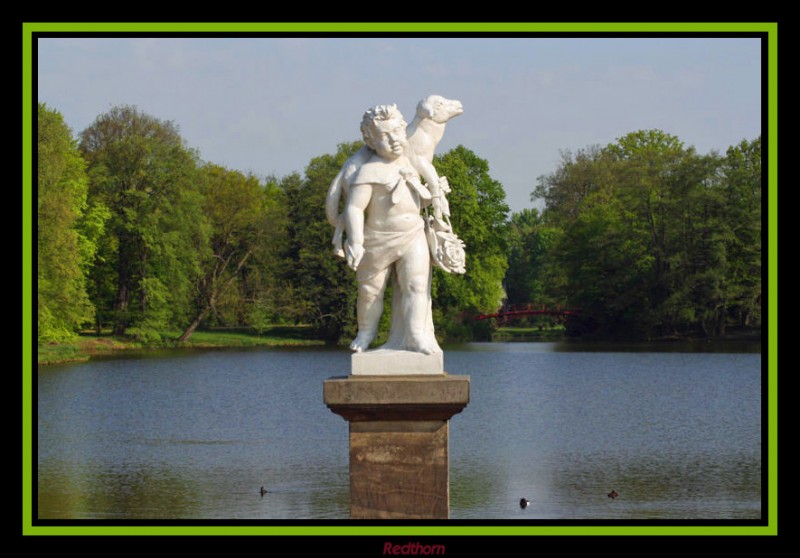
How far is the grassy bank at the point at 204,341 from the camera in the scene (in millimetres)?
48750

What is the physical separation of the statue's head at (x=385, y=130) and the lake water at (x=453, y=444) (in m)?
8.02

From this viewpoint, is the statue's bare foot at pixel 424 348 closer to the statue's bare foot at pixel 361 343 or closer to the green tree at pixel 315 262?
the statue's bare foot at pixel 361 343

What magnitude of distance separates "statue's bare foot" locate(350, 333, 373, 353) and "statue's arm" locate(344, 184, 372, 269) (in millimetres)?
518

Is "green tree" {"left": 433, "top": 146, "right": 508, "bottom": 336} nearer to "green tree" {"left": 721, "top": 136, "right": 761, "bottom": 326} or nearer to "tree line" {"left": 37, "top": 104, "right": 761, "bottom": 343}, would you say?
"tree line" {"left": 37, "top": 104, "right": 761, "bottom": 343}

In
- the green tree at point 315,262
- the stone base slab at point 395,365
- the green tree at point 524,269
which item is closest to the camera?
the stone base slab at point 395,365

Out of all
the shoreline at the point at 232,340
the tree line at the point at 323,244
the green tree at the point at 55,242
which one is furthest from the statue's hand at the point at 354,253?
the tree line at the point at 323,244

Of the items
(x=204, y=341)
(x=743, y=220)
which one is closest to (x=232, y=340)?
(x=204, y=341)

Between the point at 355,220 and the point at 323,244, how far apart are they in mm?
44620

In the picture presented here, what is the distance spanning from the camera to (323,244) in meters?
54.1
